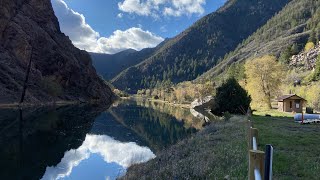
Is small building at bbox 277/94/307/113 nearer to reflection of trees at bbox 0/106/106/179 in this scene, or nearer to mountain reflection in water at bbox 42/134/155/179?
mountain reflection in water at bbox 42/134/155/179

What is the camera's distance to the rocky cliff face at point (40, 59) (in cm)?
10750

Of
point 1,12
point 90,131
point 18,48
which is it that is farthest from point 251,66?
point 1,12

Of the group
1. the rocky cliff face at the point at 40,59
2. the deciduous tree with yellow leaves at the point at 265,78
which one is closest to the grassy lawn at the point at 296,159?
the deciduous tree with yellow leaves at the point at 265,78

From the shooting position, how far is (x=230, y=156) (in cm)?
1750

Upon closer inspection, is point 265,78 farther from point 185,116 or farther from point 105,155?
point 105,155

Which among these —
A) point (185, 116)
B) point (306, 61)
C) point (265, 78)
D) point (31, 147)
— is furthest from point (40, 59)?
point (306, 61)

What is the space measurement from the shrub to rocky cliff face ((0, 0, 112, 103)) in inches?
2228

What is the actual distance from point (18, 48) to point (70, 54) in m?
37.5

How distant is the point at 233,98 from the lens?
2707 inches

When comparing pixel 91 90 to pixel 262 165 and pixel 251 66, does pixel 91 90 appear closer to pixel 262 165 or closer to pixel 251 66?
pixel 251 66

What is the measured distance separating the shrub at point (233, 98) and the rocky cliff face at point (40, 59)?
56.6 metres

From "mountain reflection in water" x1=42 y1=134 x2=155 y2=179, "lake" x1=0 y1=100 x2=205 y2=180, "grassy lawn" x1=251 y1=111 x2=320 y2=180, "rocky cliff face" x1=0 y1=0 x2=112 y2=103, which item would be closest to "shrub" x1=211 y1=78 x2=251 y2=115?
"lake" x1=0 y1=100 x2=205 y2=180

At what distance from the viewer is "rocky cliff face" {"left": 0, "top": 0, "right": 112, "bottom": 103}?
107500mm

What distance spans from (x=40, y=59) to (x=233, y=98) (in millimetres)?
93089
